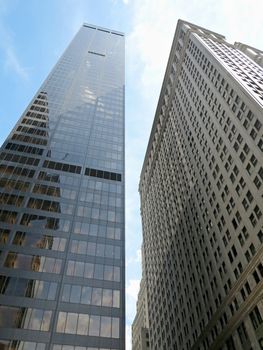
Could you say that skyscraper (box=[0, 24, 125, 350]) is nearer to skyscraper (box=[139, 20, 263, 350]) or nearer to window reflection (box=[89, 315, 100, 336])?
window reflection (box=[89, 315, 100, 336])

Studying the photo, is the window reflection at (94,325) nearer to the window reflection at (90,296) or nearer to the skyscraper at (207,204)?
the window reflection at (90,296)

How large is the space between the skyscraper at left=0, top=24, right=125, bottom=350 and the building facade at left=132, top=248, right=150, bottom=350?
65065mm

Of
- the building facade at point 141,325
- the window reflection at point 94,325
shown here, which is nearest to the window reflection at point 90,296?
the window reflection at point 94,325

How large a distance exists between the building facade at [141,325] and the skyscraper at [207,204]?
743 inches

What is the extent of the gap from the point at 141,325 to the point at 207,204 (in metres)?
79.6

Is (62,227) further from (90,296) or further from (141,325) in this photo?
(141,325)

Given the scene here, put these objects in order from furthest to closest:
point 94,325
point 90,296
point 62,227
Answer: point 62,227
point 90,296
point 94,325

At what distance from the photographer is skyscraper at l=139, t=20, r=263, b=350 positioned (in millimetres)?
48438

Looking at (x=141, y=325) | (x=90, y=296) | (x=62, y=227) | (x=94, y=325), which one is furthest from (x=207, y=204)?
(x=141, y=325)

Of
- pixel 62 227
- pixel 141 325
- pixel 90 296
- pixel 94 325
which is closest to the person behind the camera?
pixel 94 325

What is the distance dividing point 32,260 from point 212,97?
48305 millimetres

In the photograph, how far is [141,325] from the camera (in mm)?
126125

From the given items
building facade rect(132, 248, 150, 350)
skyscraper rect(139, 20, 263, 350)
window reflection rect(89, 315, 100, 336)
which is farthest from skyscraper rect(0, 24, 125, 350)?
building facade rect(132, 248, 150, 350)

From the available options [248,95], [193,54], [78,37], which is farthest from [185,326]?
[78,37]
